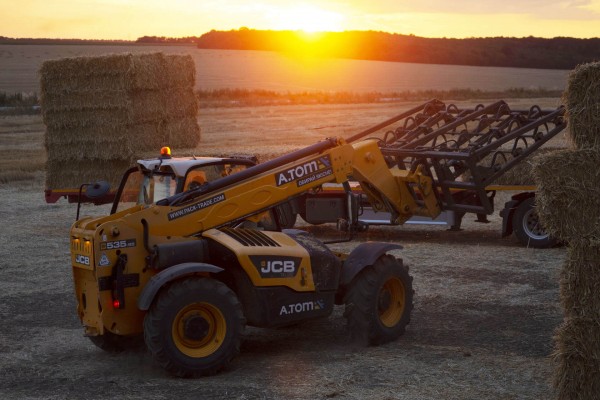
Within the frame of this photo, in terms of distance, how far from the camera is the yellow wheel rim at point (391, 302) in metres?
10.3

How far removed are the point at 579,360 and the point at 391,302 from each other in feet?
10.2

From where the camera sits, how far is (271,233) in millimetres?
10117

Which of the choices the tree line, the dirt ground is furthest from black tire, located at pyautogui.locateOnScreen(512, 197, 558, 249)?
the tree line

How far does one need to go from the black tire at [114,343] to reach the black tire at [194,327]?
1214mm

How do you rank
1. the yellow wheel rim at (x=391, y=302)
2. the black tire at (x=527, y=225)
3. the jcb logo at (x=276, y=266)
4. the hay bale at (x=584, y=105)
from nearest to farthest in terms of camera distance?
the hay bale at (x=584, y=105)
the jcb logo at (x=276, y=266)
the yellow wheel rim at (x=391, y=302)
the black tire at (x=527, y=225)

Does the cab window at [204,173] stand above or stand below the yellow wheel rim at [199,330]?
above

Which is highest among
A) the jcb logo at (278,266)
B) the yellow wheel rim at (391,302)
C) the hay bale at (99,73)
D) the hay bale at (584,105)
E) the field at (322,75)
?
the field at (322,75)

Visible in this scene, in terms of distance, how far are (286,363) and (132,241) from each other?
6.09 ft

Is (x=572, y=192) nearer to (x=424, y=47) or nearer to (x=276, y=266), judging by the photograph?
(x=276, y=266)

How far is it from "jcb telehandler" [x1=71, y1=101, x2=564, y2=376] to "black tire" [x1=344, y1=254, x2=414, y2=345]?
1 cm

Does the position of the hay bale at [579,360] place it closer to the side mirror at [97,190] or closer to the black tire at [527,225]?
the side mirror at [97,190]

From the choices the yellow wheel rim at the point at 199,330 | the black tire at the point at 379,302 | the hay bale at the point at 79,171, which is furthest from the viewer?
the hay bale at the point at 79,171

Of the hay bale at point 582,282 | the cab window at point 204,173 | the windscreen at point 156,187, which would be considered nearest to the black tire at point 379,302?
the cab window at point 204,173

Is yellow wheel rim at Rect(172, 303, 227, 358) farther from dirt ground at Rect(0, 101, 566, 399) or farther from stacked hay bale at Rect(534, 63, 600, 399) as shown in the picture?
stacked hay bale at Rect(534, 63, 600, 399)
